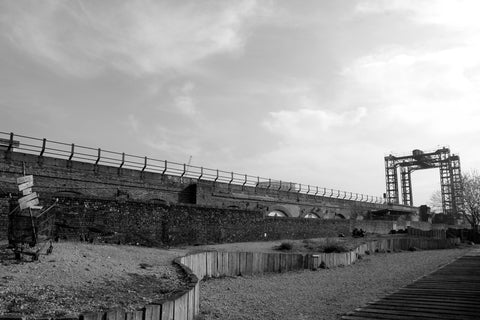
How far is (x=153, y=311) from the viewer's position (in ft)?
17.8

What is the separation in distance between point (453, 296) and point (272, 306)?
13.5 ft

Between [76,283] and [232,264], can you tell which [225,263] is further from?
[76,283]

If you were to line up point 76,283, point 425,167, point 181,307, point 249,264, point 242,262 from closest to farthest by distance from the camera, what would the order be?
point 181,307
point 76,283
point 242,262
point 249,264
point 425,167

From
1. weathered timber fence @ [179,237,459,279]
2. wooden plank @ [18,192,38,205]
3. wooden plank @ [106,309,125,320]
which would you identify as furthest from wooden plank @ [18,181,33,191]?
wooden plank @ [106,309,125,320]

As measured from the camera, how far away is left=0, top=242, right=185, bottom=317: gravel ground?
6034 millimetres

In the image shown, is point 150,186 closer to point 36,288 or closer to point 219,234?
point 219,234

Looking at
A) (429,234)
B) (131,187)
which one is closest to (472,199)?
(429,234)

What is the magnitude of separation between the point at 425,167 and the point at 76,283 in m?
71.5

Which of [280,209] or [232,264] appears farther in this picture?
[280,209]

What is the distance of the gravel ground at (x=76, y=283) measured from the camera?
6.03 meters

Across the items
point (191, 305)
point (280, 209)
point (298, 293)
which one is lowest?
point (298, 293)

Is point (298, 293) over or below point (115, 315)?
below

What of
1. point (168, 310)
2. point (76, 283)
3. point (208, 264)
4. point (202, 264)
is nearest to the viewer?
point (168, 310)

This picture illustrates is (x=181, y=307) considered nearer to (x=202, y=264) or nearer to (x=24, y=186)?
(x=24, y=186)
